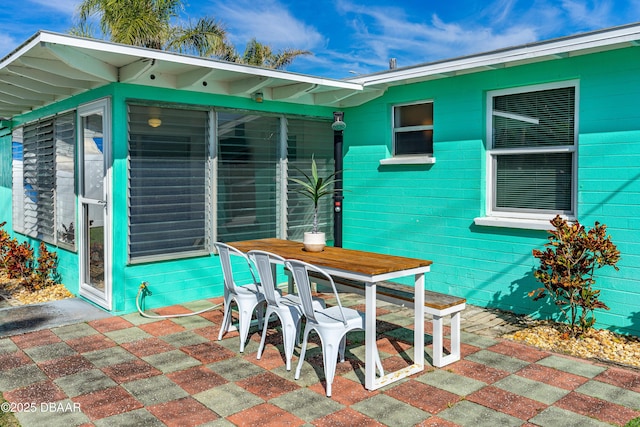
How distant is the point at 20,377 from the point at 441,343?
315cm

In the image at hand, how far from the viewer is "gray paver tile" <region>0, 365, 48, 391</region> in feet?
12.1

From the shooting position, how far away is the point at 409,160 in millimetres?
6379

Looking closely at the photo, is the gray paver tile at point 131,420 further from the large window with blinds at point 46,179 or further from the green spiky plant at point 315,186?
the large window with blinds at point 46,179

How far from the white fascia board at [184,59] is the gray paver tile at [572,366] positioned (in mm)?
3661

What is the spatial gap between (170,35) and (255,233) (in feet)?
43.4

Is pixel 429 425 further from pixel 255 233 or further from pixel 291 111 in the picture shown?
pixel 291 111

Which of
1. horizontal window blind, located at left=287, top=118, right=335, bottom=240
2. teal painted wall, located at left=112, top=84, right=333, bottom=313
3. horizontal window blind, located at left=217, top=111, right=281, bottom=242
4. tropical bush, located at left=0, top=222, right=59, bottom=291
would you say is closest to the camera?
teal painted wall, located at left=112, top=84, right=333, bottom=313

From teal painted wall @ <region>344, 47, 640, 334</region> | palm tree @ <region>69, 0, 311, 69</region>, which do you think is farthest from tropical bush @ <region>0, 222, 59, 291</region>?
palm tree @ <region>69, 0, 311, 69</region>

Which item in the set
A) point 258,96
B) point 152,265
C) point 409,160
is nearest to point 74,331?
point 152,265

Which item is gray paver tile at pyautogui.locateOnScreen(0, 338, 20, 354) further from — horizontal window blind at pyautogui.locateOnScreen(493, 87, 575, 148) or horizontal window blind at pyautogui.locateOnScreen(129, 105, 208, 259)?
horizontal window blind at pyautogui.locateOnScreen(493, 87, 575, 148)

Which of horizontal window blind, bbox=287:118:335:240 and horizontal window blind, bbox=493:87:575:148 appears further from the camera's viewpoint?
horizontal window blind, bbox=287:118:335:240

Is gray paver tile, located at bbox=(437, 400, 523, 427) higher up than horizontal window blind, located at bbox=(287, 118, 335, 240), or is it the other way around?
horizontal window blind, located at bbox=(287, 118, 335, 240)

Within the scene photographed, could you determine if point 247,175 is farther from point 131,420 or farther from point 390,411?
point 390,411

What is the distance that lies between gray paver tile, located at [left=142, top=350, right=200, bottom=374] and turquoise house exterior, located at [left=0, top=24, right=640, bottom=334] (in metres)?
1.41
